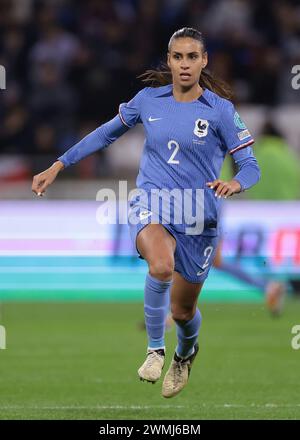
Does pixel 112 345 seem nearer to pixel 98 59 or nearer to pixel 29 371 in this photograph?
pixel 29 371

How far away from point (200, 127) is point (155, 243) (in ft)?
2.59

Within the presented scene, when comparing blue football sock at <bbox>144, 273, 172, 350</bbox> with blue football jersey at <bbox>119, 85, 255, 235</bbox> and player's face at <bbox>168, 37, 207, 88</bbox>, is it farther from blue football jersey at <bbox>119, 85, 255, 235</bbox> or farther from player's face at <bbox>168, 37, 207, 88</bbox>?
player's face at <bbox>168, 37, 207, 88</bbox>

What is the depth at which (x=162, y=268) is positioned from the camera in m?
7.63

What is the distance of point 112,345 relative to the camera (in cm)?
1166

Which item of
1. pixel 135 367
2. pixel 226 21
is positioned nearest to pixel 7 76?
pixel 226 21

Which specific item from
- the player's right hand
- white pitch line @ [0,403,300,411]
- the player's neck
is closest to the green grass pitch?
white pitch line @ [0,403,300,411]

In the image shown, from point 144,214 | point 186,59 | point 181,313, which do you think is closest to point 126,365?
point 181,313

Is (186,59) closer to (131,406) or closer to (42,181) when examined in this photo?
(42,181)

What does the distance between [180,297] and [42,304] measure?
6954mm

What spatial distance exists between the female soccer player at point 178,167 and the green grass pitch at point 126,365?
523mm

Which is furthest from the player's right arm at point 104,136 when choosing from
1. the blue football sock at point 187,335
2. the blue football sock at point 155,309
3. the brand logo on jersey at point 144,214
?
the blue football sock at point 187,335

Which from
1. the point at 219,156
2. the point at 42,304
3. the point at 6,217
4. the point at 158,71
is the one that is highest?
the point at 158,71

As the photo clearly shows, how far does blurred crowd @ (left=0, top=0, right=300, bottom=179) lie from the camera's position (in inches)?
674

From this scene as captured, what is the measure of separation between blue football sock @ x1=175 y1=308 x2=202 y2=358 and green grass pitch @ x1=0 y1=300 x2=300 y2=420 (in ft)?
1.20
